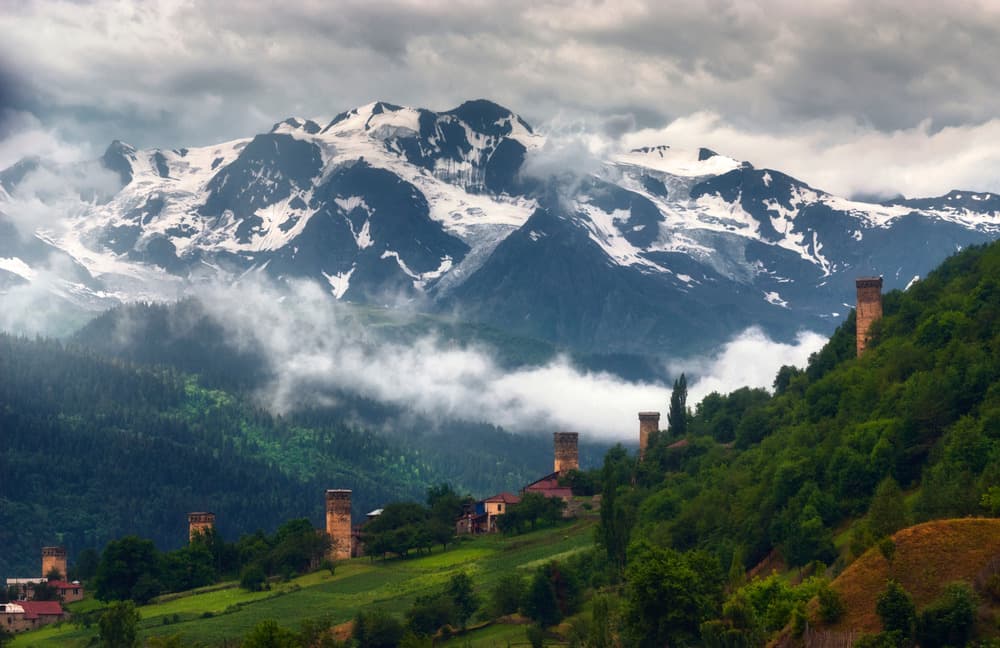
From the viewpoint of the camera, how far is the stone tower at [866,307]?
16125 centimetres

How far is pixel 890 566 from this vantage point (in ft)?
286

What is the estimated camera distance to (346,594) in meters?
156

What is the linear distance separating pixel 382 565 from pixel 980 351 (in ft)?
213

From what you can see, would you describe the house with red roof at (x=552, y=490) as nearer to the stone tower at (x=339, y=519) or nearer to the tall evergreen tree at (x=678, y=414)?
the tall evergreen tree at (x=678, y=414)

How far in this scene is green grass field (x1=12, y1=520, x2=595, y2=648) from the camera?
14338 centimetres

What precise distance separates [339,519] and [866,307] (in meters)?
57.7

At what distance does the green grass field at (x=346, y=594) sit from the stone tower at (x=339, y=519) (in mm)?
6570

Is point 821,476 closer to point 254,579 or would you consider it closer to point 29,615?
point 254,579

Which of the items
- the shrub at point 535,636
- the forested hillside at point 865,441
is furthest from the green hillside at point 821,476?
the shrub at point 535,636

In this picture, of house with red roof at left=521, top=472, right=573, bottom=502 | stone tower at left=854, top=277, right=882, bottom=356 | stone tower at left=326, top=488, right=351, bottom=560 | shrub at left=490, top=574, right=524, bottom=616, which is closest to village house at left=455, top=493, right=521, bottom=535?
house with red roof at left=521, top=472, right=573, bottom=502

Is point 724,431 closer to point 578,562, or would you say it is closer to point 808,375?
point 808,375

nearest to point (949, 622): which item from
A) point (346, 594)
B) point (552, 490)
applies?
point (346, 594)

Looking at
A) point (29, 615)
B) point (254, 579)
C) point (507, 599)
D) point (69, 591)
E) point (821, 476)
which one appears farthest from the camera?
point (69, 591)

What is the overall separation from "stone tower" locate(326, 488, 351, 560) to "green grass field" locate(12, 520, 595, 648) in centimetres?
657
